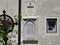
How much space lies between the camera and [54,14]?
5598 mm

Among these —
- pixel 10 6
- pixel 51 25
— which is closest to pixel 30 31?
pixel 51 25

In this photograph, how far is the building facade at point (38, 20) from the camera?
5.55 meters

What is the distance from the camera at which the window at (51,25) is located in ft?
18.3

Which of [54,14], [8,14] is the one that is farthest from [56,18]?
[8,14]

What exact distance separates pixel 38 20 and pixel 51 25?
25 centimetres

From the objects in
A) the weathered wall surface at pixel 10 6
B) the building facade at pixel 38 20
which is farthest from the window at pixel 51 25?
the weathered wall surface at pixel 10 6

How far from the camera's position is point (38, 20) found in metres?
5.56

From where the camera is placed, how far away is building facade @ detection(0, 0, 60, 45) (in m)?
5.55

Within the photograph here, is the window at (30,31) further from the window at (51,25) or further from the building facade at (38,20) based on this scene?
the window at (51,25)

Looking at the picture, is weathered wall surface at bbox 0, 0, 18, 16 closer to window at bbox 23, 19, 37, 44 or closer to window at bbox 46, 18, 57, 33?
window at bbox 23, 19, 37, 44

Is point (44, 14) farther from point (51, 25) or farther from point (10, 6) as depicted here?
point (10, 6)

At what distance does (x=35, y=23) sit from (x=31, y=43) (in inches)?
14.4

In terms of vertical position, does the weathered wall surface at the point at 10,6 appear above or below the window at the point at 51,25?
above

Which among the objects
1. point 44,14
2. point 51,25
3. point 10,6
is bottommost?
point 51,25
